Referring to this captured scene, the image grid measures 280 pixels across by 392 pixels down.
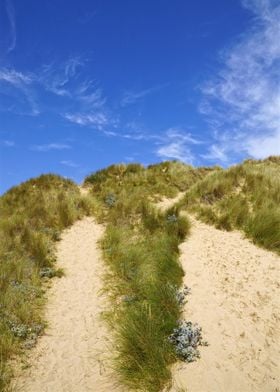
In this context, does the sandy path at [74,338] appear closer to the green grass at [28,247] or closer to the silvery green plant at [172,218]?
the green grass at [28,247]

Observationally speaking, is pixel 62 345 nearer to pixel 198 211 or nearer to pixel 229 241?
pixel 229 241

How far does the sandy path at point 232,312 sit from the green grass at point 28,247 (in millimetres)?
3361

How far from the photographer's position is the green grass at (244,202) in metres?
11.9

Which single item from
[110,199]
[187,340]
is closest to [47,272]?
[187,340]

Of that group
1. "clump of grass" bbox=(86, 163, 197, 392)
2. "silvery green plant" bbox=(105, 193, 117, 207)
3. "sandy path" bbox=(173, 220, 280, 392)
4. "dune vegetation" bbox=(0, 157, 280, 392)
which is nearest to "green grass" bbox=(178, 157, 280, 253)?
"dune vegetation" bbox=(0, 157, 280, 392)

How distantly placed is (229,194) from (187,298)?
6757 millimetres

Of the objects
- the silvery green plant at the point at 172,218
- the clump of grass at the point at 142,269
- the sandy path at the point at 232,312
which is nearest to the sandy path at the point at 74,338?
the clump of grass at the point at 142,269

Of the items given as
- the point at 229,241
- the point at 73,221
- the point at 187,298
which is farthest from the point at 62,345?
the point at 73,221

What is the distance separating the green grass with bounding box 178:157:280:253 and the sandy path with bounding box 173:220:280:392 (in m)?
0.52

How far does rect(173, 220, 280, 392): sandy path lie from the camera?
6.81 metres

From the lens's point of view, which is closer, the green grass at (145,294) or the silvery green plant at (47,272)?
the green grass at (145,294)

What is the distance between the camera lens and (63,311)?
31.5 ft

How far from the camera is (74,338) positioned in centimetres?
855

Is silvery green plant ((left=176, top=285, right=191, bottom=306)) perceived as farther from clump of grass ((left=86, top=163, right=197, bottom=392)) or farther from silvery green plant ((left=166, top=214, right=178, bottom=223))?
silvery green plant ((left=166, top=214, right=178, bottom=223))
